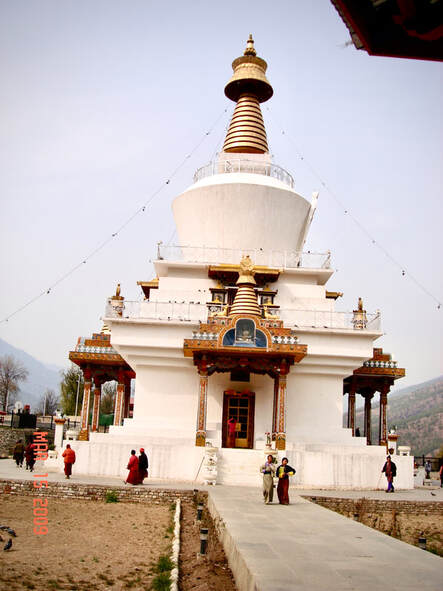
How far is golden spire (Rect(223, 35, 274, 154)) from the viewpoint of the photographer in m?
27.2

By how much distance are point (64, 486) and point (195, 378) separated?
24.1 feet

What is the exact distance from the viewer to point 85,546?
31.3 feet

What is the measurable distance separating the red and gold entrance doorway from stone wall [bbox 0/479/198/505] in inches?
230

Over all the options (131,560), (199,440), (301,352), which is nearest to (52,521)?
(131,560)

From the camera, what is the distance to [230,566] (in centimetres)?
788

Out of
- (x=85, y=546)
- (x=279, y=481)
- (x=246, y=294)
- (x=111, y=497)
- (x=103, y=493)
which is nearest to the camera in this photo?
(x=85, y=546)

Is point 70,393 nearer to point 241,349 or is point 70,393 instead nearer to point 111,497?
point 241,349

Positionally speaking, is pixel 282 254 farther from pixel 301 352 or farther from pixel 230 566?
pixel 230 566

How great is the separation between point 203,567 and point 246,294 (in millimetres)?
13499

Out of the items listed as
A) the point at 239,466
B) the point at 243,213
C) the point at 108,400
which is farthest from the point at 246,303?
the point at 108,400

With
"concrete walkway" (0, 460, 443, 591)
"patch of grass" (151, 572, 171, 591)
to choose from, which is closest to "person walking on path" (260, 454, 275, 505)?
"concrete walkway" (0, 460, 443, 591)

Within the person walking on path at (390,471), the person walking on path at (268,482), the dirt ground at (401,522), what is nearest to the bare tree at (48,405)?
the person walking on path at (390,471)

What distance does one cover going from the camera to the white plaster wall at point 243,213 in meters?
24.1

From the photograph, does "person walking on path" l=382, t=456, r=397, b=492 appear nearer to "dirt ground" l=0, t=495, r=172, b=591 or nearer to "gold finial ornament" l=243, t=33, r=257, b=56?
"dirt ground" l=0, t=495, r=172, b=591
